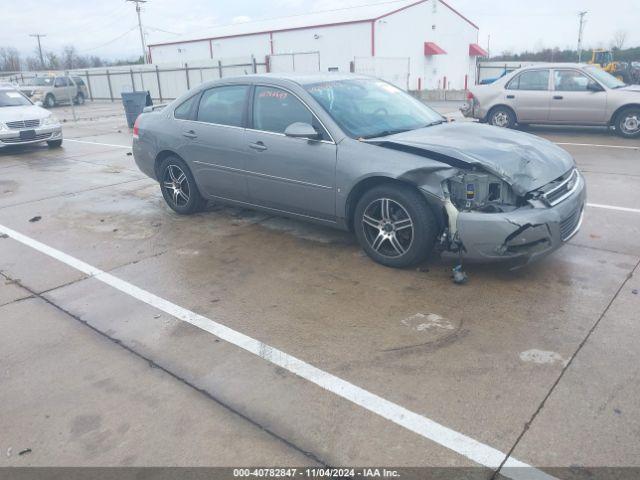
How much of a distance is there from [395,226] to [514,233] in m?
1.02

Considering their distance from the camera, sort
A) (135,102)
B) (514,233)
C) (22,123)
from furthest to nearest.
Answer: (135,102) < (22,123) < (514,233)

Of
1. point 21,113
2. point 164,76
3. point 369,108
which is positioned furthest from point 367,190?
point 164,76

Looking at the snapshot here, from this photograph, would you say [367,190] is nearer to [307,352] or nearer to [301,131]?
[301,131]

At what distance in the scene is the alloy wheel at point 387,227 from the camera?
180 inches

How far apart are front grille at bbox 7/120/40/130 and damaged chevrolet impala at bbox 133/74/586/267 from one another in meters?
7.53

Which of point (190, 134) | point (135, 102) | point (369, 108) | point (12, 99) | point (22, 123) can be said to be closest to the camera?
point (369, 108)

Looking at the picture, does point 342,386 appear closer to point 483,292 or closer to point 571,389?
point 571,389

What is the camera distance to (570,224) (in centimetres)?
439

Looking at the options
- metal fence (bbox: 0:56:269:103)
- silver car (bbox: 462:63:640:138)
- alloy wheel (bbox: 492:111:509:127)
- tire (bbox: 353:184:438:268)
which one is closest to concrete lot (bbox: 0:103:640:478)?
tire (bbox: 353:184:438:268)

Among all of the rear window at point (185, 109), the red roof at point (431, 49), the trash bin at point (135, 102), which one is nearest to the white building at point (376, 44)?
the red roof at point (431, 49)

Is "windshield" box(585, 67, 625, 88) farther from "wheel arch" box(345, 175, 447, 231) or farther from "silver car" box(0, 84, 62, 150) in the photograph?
"silver car" box(0, 84, 62, 150)

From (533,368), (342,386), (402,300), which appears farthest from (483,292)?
(342,386)

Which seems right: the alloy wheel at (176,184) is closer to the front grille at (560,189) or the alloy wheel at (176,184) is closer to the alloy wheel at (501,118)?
the front grille at (560,189)

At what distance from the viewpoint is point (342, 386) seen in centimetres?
310
